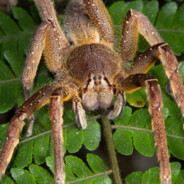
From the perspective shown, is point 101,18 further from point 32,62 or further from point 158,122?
point 158,122

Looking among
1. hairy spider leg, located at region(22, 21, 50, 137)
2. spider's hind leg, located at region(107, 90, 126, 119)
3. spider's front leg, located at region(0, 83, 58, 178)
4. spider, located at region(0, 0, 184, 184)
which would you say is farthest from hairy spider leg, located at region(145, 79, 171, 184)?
hairy spider leg, located at region(22, 21, 50, 137)

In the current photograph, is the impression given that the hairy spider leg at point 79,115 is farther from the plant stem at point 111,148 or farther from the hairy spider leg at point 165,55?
the hairy spider leg at point 165,55

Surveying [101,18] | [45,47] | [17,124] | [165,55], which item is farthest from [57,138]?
[101,18]

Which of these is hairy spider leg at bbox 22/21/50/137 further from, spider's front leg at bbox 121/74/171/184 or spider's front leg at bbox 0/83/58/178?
spider's front leg at bbox 121/74/171/184

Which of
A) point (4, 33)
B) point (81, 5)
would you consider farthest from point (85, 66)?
point (4, 33)

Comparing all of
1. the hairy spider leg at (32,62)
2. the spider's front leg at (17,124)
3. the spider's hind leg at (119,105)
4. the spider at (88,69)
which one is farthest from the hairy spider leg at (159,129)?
the hairy spider leg at (32,62)

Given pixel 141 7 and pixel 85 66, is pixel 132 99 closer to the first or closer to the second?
pixel 85 66
